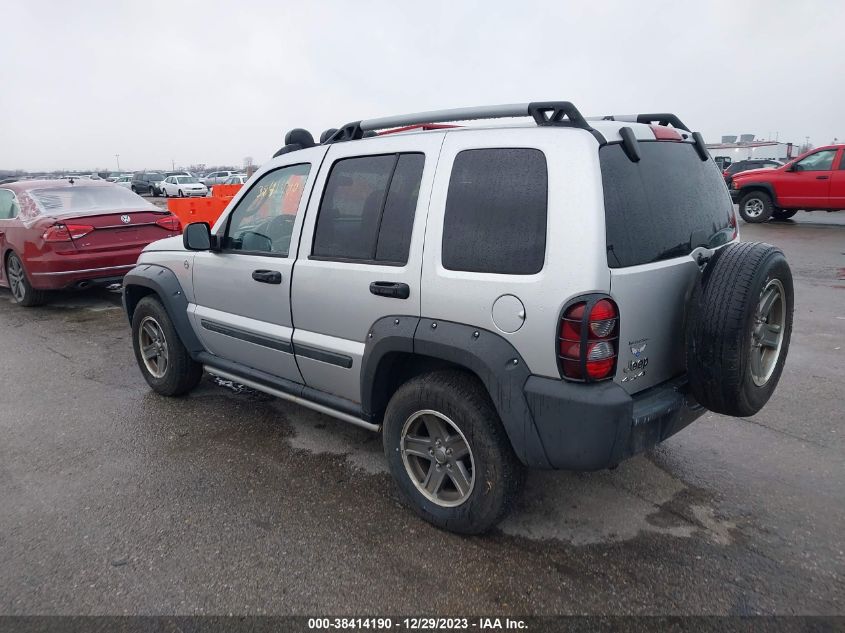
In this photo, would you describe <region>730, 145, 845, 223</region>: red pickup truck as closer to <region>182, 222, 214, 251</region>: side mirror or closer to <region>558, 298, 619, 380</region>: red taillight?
<region>182, 222, 214, 251</region>: side mirror

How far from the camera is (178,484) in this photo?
3537 mm

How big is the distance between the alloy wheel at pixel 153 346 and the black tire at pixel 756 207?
1490 centimetres

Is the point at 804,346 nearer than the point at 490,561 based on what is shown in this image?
No

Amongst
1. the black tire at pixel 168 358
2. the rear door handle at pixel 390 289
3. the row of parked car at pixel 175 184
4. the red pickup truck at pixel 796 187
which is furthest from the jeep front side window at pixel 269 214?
the row of parked car at pixel 175 184

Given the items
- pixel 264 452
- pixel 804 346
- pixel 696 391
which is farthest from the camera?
pixel 804 346

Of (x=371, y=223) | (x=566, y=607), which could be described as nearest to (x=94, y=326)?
(x=371, y=223)

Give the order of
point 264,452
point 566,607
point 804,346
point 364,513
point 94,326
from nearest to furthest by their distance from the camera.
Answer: point 566,607 < point 364,513 < point 264,452 < point 804,346 < point 94,326

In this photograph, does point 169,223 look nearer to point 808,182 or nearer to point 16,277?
point 16,277

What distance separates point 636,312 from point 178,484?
2644mm

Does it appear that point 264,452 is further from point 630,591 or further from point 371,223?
point 630,591

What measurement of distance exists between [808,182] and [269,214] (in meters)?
14.5

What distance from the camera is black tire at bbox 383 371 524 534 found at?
2.76m

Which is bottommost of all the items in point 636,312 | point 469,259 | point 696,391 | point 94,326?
point 94,326

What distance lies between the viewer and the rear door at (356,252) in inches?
119
